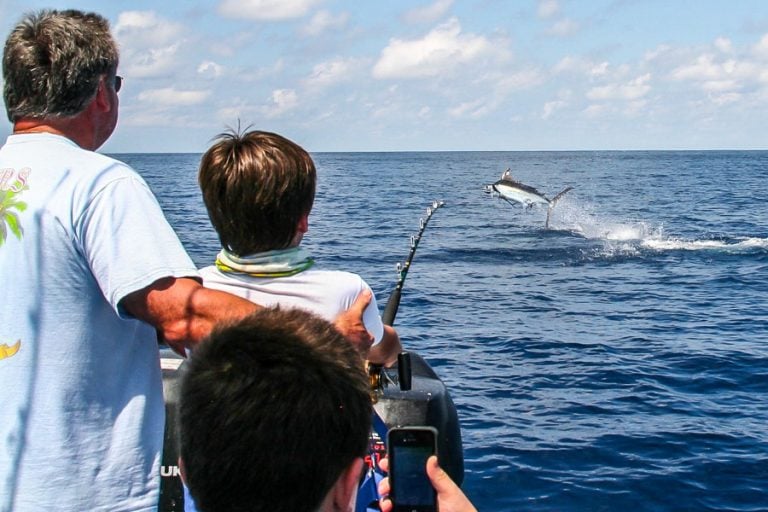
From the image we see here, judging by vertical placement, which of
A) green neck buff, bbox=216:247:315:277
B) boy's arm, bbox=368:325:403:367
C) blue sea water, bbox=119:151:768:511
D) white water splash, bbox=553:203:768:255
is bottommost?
blue sea water, bbox=119:151:768:511

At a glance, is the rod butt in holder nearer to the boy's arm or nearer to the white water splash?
the boy's arm

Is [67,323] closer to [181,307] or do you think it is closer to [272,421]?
[181,307]

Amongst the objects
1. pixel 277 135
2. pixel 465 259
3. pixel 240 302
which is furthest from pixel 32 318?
pixel 465 259

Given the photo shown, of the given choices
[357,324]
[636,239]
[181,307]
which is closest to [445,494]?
[357,324]

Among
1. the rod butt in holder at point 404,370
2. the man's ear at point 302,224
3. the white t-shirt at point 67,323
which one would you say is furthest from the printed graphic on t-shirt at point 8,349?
the rod butt in holder at point 404,370

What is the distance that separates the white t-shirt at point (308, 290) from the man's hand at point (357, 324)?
0.9 inches

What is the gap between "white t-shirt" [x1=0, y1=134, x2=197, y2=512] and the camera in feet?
7.47

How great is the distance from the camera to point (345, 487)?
1.61 metres

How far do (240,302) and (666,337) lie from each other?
9937 millimetres

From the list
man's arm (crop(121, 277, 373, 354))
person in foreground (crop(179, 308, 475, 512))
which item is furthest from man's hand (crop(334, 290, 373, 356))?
person in foreground (crop(179, 308, 475, 512))

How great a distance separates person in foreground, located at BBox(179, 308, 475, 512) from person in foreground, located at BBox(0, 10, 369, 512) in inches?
25.8

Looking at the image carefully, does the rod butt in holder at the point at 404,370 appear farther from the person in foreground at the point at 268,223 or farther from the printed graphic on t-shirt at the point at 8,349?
the printed graphic on t-shirt at the point at 8,349

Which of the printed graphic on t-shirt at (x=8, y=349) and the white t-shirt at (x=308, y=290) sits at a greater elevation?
the white t-shirt at (x=308, y=290)

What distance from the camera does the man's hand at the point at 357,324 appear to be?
8.13 feet
